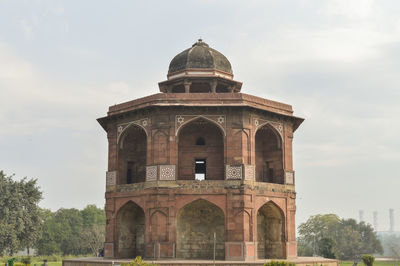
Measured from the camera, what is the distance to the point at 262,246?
2428 centimetres

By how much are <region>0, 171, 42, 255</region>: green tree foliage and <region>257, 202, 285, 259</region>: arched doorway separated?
22.5 metres

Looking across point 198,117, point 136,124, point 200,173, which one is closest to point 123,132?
point 136,124

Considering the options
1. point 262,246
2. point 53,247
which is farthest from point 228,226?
point 53,247

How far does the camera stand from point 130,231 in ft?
80.6

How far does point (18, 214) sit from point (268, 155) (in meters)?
24.1

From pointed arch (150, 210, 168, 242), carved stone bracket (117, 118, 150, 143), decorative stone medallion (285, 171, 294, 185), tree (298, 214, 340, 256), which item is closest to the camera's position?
pointed arch (150, 210, 168, 242)

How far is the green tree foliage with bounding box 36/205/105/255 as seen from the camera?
59.6m

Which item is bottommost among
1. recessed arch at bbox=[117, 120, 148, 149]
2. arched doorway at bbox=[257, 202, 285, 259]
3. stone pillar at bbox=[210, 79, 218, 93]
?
arched doorway at bbox=[257, 202, 285, 259]

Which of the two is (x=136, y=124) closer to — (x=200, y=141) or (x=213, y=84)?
(x=200, y=141)

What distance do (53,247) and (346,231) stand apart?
38334 millimetres

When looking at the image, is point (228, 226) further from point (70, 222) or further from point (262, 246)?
point (70, 222)

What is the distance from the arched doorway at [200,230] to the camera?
73.6ft

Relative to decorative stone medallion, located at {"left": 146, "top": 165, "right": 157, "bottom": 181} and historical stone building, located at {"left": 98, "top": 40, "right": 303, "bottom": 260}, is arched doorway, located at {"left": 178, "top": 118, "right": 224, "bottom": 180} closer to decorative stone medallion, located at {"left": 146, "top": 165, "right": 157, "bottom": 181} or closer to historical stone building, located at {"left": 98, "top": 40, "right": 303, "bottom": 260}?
historical stone building, located at {"left": 98, "top": 40, "right": 303, "bottom": 260}

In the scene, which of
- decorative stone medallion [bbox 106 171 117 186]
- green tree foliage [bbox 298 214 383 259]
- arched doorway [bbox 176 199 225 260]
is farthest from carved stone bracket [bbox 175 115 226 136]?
green tree foliage [bbox 298 214 383 259]
